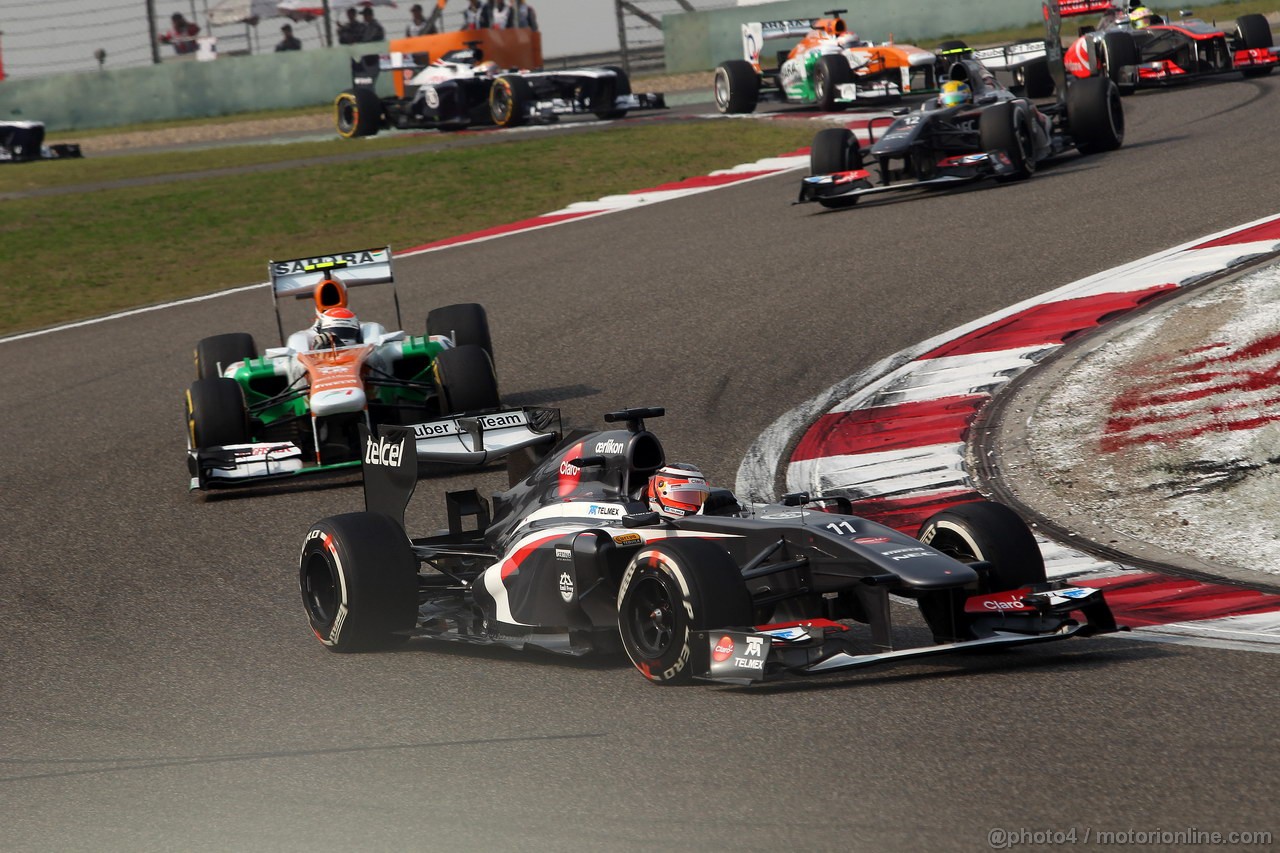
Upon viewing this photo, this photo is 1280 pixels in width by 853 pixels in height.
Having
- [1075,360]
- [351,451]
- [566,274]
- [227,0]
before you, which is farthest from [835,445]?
[227,0]

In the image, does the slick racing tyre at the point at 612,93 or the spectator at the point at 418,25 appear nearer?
the slick racing tyre at the point at 612,93

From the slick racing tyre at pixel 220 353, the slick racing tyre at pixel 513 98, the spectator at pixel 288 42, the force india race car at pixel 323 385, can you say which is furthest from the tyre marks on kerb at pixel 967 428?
the spectator at pixel 288 42

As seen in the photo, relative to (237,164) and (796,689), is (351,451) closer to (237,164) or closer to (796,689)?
(796,689)

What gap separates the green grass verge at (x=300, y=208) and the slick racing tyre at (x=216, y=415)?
823cm

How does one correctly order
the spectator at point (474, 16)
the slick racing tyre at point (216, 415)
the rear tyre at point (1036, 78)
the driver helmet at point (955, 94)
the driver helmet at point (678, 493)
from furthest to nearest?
the spectator at point (474, 16) < the rear tyre at point (1036, 78) < the driver helmet at point (955, 94) < the slick racing tyre at point (216, 415) < the driver helmet at point (678, 493)

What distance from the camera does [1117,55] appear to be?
23266mm

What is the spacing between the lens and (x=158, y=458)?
35.7 feet

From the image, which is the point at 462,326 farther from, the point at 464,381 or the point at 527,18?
the point at 527,18

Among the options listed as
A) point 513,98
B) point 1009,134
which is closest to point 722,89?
point 513,98

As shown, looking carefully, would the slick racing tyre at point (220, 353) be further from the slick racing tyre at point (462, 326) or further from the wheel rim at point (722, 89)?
the wheel rim at point (722, 89)

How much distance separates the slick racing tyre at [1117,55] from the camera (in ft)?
76.2

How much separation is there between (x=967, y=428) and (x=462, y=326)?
3773 mm

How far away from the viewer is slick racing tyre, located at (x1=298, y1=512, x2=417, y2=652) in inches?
253

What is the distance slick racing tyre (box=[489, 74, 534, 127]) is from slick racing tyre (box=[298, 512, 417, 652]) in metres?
23.8
